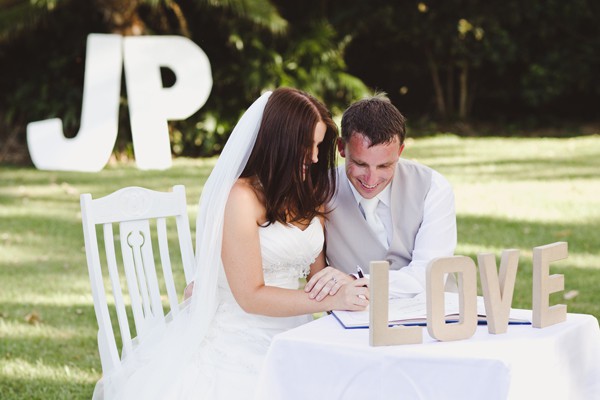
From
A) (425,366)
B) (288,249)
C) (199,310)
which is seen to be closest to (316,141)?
(288,249)

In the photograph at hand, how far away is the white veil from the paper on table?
25.1 inches

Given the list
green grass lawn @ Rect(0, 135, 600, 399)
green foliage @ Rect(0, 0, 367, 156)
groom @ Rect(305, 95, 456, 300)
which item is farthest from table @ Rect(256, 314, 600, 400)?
green foliage @ Rect(0, 0, 367, 156)

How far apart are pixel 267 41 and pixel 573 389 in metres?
13.9

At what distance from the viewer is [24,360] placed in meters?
5.41

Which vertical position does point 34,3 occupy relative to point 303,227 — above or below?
above

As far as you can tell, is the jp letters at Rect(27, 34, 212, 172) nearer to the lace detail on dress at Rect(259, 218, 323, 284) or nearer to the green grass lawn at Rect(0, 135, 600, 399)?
the green grass lawn at Rect(0, 135, 600, 399)

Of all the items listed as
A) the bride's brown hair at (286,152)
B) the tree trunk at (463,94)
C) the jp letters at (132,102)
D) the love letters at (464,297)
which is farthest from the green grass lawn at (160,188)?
the tree trunk at (463,94)

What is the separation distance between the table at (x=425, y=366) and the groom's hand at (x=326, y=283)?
0.75 ft

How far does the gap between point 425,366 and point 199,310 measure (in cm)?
120

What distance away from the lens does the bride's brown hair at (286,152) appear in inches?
130

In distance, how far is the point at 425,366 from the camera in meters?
2.48

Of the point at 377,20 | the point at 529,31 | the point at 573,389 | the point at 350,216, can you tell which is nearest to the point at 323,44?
the point at 377,20

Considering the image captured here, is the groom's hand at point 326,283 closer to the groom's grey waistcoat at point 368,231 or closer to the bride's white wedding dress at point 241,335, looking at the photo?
the bride's white wedding dress at point 241,335

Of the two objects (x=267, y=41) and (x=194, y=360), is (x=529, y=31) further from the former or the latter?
(x=194, y=360)
